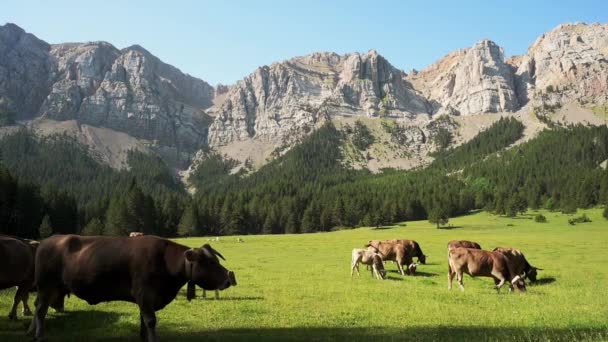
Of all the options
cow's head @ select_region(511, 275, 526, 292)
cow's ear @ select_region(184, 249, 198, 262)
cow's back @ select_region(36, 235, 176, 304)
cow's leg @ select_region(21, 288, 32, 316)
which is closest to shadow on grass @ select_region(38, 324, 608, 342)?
cow's back @ select_region(36, 235, 176, 304)

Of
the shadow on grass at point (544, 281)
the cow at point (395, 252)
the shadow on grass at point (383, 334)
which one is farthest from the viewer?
the cow at point (395, 252)

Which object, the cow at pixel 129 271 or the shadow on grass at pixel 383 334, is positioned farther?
the shadow on grass at pixel 383 334

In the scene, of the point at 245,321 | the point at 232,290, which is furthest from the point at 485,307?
the point at 232,290

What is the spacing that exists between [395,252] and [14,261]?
96.0 ft

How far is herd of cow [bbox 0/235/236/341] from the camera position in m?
11.2

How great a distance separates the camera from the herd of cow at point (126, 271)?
11203 millimetres

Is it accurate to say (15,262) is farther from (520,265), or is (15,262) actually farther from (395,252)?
(395,252)

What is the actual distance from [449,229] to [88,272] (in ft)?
402

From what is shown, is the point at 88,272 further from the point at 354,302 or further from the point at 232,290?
the point at 232,290

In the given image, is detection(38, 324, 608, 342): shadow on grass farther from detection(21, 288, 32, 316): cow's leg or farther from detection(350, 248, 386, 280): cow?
detection(350, 248, 386, 280): cow

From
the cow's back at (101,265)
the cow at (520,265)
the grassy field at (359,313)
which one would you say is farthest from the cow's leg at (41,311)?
the cow at (520,265)

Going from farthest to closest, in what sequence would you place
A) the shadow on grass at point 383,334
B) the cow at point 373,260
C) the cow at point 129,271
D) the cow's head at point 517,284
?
1. the cow at point 373,260
2. the cow's head at point 517,284
3. the shadow on grass at point 383,334
4. the cow at point 129,271

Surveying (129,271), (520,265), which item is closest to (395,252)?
(520,265)

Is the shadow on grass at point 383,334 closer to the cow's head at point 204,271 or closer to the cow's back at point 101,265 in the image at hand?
the cow's back at point 101,265
